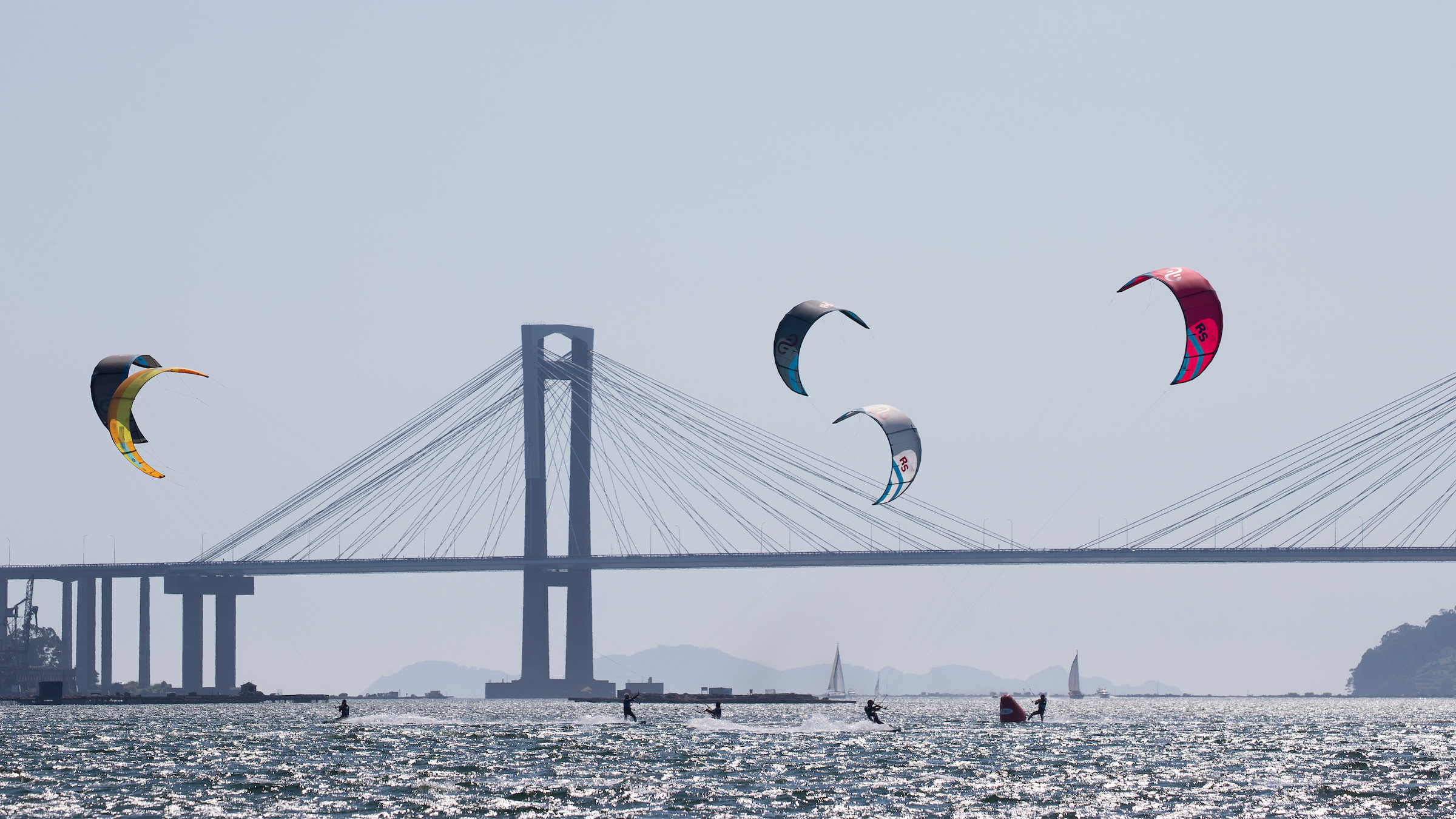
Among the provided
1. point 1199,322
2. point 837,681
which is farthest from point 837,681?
point 1199,322

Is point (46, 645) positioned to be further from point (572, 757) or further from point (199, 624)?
point (572, 757)

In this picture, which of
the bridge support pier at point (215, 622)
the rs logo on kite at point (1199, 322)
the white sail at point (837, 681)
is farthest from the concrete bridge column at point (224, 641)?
the rs logo on kite at point (1199, 322)

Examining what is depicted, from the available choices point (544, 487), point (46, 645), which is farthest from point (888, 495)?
point (46, 645)

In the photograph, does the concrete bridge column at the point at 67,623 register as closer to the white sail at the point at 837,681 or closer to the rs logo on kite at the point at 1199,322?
the white sail at the point at 837,681

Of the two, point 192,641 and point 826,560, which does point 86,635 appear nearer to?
point 192,641

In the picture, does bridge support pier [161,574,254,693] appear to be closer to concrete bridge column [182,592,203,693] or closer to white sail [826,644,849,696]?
concrete bridge column [182,592,203,693]

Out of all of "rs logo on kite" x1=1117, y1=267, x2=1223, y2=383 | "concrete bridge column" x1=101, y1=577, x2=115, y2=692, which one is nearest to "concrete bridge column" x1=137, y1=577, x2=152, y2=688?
"concrete bridge column" x1=101, y1=577, x2=115, y2=692
